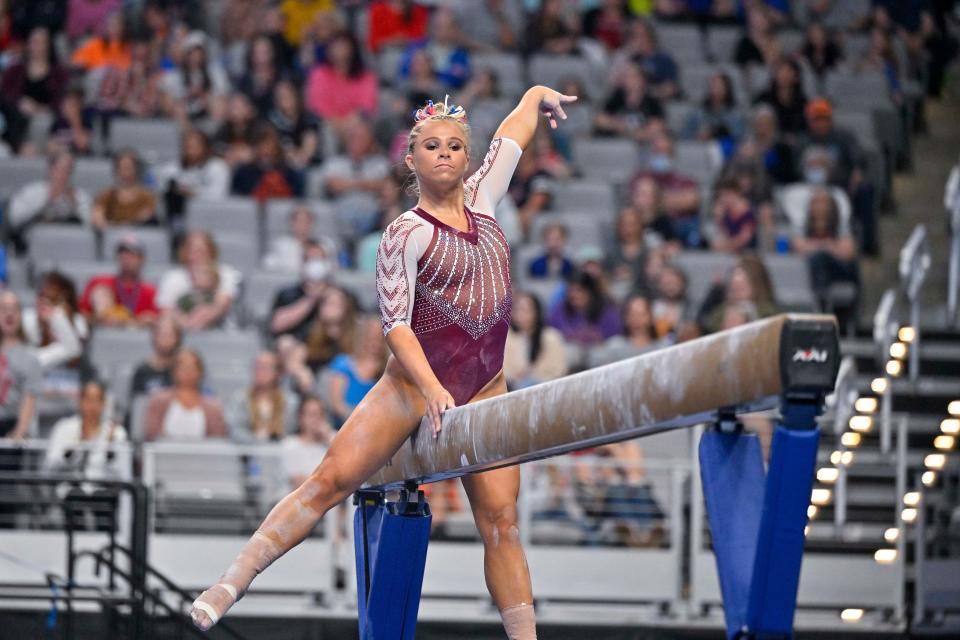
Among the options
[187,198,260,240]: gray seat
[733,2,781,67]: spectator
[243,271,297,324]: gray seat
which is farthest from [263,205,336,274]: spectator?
[733,2,781,67]: spectator

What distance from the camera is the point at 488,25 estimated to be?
41.2 ft

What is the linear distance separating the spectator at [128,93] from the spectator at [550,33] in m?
3.04

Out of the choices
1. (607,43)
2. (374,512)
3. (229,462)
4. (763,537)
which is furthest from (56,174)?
(763,537)

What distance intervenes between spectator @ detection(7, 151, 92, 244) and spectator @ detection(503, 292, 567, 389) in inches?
131

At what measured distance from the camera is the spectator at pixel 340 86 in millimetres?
11445

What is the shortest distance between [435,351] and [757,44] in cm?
897

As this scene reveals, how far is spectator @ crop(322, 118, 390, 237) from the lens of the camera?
34.1 feet

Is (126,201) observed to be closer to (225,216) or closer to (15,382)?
(225,216)

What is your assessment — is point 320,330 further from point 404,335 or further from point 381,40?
point 404,335

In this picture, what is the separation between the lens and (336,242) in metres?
10.3

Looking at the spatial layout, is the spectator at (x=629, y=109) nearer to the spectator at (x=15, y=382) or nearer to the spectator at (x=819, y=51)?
the spectator at (x=819, y=51)

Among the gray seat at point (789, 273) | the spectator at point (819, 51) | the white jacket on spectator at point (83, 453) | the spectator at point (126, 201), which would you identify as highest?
the spectator at point (819, 51)

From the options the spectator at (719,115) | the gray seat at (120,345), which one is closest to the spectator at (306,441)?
the gray seat at (120,345)

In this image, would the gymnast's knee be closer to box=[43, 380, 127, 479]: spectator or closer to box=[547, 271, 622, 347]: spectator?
box=[43, 380, 127, 479]: spectator
